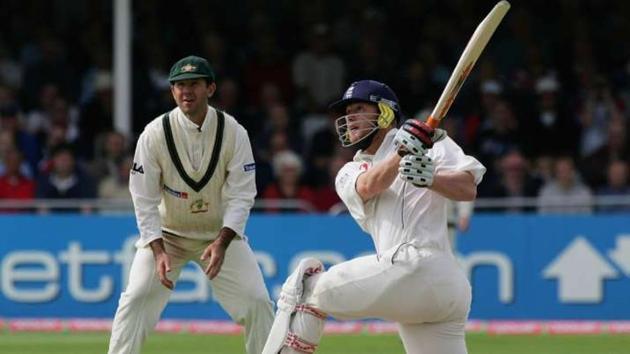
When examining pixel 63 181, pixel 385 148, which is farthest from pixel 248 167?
pixel 63 181

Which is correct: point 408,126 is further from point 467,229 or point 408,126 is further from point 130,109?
point 130,109

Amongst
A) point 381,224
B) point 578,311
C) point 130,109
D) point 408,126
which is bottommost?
point 578,311

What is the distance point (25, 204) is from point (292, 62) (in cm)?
413

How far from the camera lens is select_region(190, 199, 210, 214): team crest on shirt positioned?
907 centimetres

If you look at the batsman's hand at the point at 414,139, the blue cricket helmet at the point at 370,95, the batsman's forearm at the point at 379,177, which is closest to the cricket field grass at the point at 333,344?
the blue cricket helmet at the point at 370,95

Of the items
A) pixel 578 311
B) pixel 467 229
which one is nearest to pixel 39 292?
pixel 467 229

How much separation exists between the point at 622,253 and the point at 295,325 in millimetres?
7912

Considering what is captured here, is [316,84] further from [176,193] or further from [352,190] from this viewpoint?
[352,190]

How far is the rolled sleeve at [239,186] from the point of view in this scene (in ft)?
29.3

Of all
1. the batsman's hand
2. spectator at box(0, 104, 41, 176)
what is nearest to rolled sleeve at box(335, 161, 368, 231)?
the batsman's hand

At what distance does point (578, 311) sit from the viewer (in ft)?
48.8

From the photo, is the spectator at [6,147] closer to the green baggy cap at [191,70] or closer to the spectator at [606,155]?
the spectator at [606,155]

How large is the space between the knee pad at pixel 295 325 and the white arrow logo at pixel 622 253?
780 centimetres

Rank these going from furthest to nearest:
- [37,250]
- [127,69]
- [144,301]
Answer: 1. [127,69]
2. [37,250]
3. [144,301]
